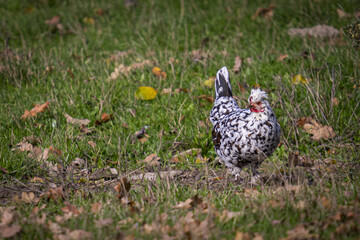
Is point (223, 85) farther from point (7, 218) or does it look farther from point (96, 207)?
point (7, 218)

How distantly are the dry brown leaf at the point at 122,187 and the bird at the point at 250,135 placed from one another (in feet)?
3.28

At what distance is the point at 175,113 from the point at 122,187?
1.86 meters

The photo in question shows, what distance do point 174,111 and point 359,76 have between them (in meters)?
2.38

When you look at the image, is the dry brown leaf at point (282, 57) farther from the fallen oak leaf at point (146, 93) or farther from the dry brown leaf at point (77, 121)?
the dry brown leaf at point (77, 121)

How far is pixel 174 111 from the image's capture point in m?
5.19

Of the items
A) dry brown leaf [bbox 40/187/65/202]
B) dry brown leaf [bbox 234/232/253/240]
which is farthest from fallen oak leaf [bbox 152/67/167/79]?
dry brown leaf [bbox 234/232/253/240]

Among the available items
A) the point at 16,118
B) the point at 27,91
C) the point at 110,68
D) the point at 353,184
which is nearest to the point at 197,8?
the point at 110,68

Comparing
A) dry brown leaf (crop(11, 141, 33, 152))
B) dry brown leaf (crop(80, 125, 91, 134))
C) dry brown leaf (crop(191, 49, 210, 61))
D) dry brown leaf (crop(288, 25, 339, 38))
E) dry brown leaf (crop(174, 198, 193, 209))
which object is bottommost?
dry brown leaf (crop(80, 125, 91, 134))

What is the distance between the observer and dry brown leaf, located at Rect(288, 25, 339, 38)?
694cm

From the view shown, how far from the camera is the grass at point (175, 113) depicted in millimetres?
2951

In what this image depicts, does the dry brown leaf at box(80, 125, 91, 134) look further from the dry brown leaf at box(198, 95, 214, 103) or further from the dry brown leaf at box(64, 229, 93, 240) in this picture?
the dry brown leaf at box(64, 229, 93, 240)

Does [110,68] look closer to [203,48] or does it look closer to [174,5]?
[203,48]

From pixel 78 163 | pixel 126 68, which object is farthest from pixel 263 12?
pixel 78 163

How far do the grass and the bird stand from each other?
0.61ft
